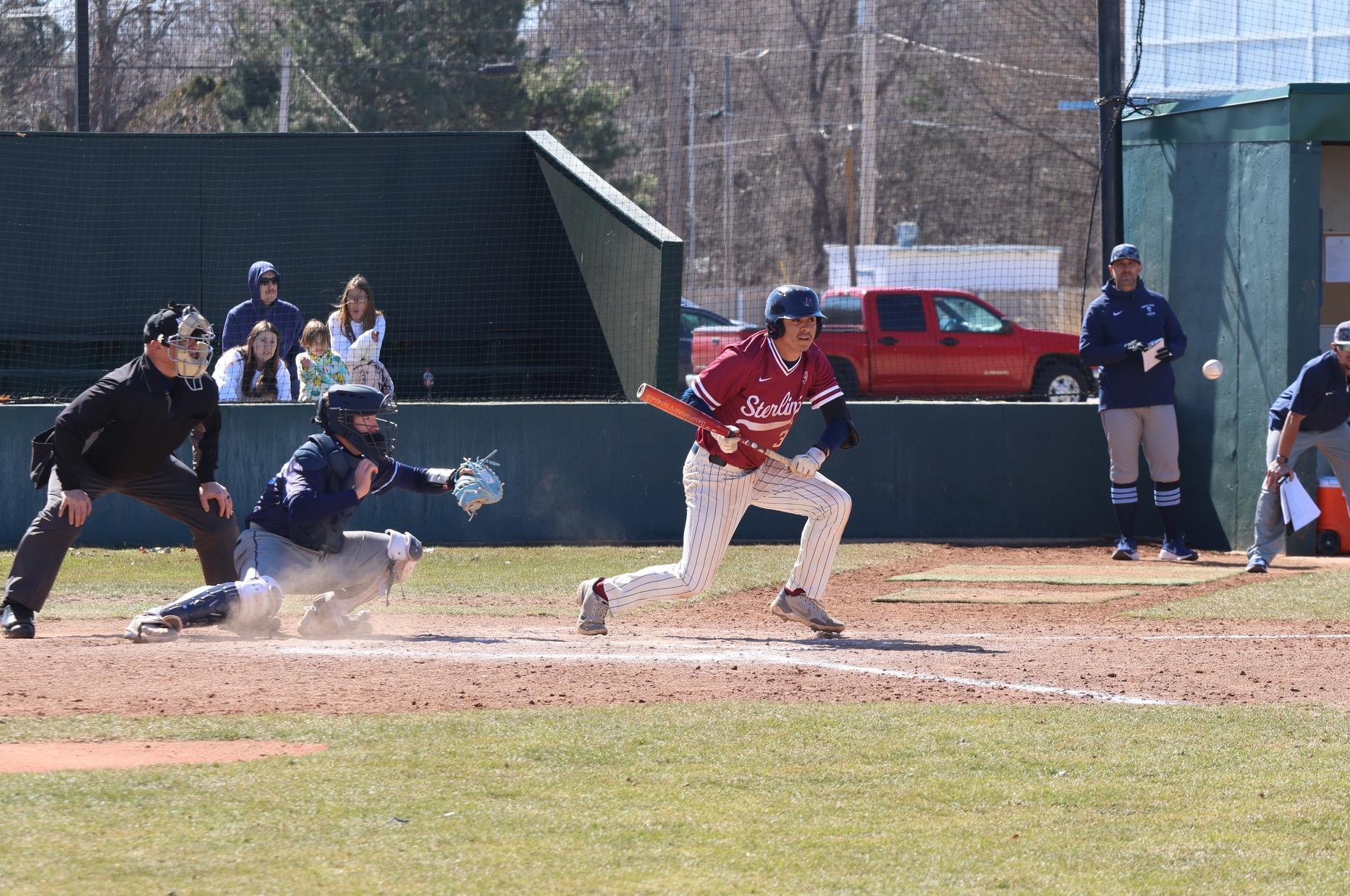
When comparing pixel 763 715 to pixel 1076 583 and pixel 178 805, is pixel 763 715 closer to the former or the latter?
pixel 178 805

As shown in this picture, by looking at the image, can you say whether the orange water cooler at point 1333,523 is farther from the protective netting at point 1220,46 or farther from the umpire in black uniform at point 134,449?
the umpire in black uniform at point 134,449

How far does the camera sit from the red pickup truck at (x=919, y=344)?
1920cm

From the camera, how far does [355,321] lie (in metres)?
12.2

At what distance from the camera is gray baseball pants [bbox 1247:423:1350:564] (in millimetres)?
10453

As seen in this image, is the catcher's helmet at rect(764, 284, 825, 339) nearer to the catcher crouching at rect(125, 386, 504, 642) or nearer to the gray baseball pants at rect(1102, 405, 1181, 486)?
the catcher crouching at rect(125, 386, 504, 642)

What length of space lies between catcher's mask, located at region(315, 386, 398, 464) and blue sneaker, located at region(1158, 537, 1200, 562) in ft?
21.5

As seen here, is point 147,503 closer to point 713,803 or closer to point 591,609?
point 591,609

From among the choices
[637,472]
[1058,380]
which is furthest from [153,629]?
[1058,380]

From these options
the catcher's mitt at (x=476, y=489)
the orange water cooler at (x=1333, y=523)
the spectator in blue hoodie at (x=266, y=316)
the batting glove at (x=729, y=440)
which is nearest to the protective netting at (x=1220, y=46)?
the orange water cooler at (x=1333, y=523)

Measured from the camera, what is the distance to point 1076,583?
10281 millimetres

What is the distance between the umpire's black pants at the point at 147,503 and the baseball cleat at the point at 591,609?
70.0 inches

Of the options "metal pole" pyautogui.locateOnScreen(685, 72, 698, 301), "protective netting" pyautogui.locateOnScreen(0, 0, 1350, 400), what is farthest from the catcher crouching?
"metal pole" pyautogui.locateOnScreen(685, 72, 698, 301)

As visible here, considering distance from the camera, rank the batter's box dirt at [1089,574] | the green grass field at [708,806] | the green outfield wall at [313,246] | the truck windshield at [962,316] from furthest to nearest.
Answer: the truck windshield at [962,316], the green outfield wall at [313,246], the batter's box dirt at [1089,574], the green grass field at [708,806]

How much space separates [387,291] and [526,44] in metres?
10.5
